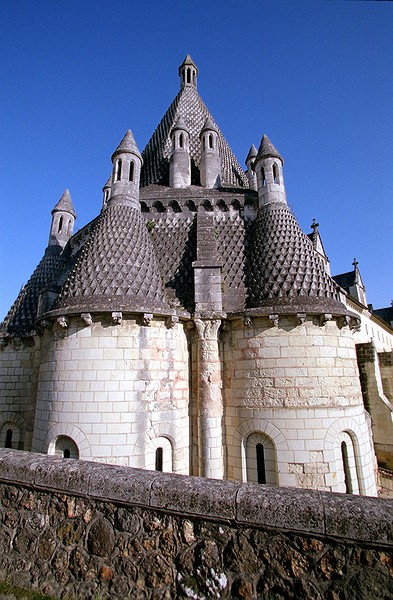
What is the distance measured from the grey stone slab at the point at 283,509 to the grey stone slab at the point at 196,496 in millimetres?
117

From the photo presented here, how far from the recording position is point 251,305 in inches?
360

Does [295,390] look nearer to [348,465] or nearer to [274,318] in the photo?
[274,318]

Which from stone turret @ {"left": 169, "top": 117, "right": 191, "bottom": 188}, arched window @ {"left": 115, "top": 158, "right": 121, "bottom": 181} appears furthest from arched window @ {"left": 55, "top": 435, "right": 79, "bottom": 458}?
stone turret @ {"left": 169, "top": 117, "right": 191, "bottom": 188}

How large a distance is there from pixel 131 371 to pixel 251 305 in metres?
3.97

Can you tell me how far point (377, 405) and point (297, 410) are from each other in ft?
30.4

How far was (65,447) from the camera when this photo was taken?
786 centimetres

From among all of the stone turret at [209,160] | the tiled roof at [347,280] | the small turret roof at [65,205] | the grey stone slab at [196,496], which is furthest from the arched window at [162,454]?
the tiled roof at [347,280]

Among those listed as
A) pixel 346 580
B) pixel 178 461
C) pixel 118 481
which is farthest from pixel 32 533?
pixel 178 461

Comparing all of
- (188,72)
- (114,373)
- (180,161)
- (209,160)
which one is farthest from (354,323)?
(188,72)

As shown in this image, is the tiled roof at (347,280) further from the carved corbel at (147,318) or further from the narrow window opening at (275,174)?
the carved corbel at (147,318)

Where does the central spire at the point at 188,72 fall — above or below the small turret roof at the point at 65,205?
above

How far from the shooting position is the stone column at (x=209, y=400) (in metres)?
8.28

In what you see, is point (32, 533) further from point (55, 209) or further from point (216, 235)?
point (55, 209)

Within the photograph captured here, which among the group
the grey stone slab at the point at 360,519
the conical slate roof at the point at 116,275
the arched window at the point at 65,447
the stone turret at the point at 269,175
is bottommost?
the arched window at the point at 65,447
